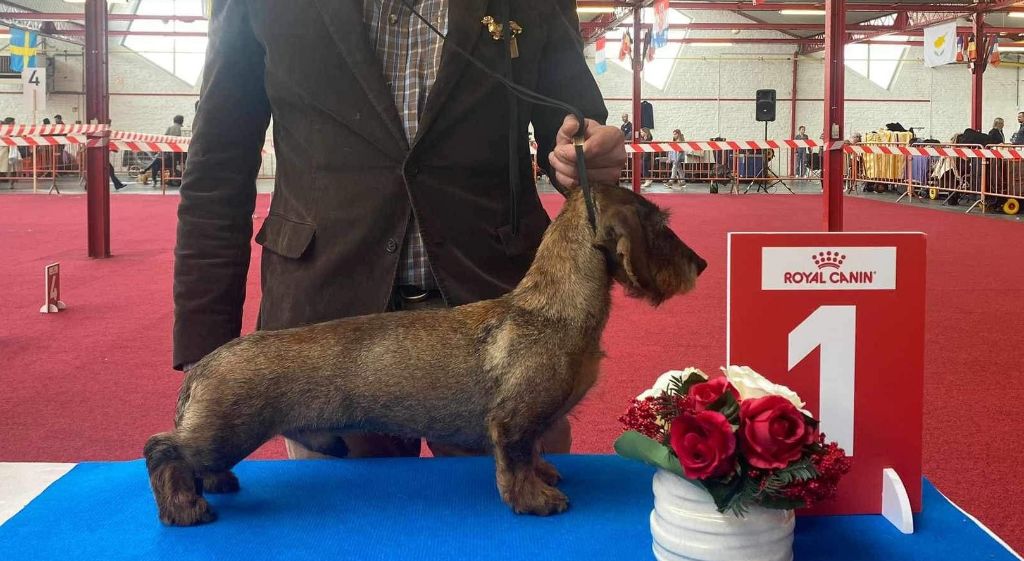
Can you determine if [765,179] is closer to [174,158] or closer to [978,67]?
[978,67]

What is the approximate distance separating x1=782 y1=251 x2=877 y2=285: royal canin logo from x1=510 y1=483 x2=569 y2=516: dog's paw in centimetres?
49

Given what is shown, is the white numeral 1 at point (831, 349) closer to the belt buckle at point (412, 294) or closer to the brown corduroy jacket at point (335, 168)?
the brown corduroy jacket at point (335, 168)

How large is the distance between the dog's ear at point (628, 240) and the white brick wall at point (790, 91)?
94.8ft

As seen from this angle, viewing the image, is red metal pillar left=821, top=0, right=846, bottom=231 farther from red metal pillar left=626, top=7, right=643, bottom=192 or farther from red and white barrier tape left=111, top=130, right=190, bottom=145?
red and white barrier tape left=111, top=130, right=190, bottom=145

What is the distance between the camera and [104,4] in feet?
32.8

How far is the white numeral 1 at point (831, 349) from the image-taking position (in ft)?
4.72

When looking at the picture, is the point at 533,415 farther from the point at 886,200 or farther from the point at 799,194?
the point at 799,194

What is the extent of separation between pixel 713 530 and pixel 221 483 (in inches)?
31.6

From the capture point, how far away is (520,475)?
1.45 metres

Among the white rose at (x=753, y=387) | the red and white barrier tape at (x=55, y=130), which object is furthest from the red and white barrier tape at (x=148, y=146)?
the white rose at (x=753, y=387)

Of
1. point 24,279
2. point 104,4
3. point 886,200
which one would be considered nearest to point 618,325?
point 24,279

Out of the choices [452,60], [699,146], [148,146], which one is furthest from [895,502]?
[699,146]

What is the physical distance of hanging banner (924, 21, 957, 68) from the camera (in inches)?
723

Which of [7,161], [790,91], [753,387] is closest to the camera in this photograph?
[753,387]
